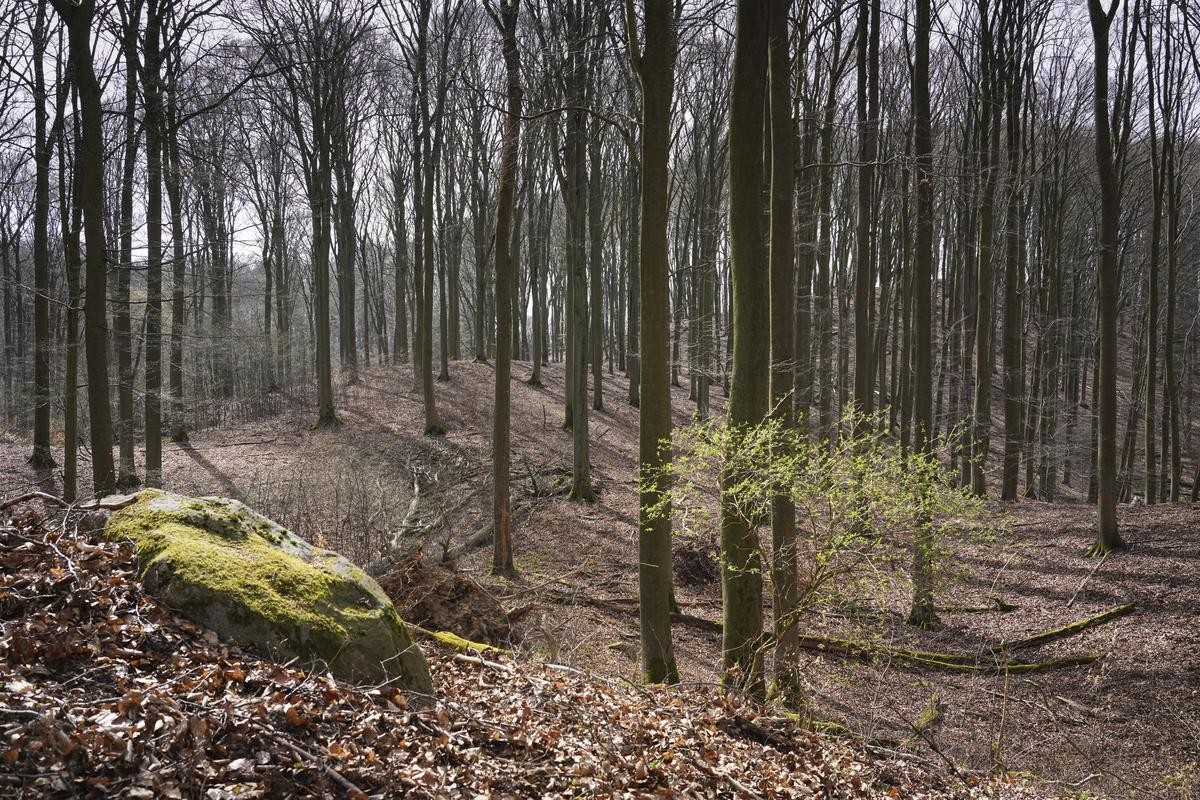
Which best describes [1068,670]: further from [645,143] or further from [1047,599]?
[645,143]

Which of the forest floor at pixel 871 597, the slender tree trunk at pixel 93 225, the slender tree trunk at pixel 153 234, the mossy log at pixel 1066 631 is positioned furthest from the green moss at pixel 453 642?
the slender tree trunk at pixel 153 234

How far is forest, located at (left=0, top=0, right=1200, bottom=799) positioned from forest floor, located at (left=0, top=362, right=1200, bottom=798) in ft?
0.26

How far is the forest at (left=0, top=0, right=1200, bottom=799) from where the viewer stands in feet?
12.4

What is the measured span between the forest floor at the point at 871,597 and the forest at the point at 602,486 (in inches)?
3.1

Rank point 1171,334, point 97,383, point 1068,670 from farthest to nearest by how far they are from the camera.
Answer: point 1171,334 < point 97,383 < point 1068,670

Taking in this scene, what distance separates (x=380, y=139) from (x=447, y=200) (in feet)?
12.0

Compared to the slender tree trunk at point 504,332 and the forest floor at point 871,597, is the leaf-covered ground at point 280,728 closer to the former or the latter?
the forest floor at point 871,597

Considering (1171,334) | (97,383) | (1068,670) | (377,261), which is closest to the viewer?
(1068,670)

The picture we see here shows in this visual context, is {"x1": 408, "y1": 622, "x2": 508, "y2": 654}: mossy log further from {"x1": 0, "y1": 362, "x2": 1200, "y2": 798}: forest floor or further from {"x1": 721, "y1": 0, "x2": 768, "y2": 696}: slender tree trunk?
{"x1": 721, "y1": 0, "x2": 768, "y2": 696}: slender tree trunk

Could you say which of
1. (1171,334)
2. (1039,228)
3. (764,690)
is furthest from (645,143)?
(1039,228)

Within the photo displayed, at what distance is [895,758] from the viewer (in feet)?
18.5

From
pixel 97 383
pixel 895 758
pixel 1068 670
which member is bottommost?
pixel 1068 670

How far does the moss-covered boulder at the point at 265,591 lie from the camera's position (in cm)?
396

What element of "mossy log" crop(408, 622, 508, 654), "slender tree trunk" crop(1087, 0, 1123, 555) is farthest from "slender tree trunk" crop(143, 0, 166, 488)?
"slender tree trunk" crop(1087, 0, 1123, 555)
